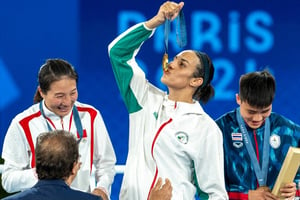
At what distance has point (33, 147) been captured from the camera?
346 centimetres

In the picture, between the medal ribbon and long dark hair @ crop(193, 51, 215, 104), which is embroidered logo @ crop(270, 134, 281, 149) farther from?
long dark hair @ crop(193, 51, 215, 104)

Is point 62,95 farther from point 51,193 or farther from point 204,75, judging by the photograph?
point 51,193

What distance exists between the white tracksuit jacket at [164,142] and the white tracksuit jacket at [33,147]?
7.4 inches

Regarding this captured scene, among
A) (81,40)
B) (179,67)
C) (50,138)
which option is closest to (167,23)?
(179,67)

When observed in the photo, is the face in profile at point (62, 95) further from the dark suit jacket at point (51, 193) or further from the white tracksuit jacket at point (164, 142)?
the dark suit jacket at point (51, 193)

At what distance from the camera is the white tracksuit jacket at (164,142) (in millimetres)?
3352

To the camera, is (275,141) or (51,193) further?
(275,141)

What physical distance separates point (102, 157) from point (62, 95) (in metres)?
0.38

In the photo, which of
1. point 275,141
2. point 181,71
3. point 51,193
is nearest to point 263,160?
point 275,141

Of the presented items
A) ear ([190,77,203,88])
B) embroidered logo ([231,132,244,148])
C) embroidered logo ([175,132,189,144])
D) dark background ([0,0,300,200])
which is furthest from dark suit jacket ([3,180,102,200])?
dark background ([0,0,300,200])

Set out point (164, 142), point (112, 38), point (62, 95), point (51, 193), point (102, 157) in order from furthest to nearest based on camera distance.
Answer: point (112, 38) → point (102, 157) → point (62, 95) → point (164, 142) → point (51, 193)

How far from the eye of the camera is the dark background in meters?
5.97

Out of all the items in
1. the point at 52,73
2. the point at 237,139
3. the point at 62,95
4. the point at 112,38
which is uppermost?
the point at 112,38

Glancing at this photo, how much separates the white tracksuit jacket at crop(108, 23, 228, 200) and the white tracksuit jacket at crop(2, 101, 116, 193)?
0.61 feet
